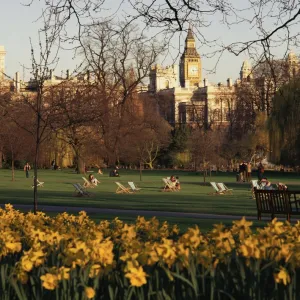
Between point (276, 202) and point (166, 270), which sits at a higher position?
point (166, 270)

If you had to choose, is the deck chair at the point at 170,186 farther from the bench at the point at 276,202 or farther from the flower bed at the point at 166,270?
the flower bed at the point at 166,270

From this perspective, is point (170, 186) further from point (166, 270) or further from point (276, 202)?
point (166, 270)

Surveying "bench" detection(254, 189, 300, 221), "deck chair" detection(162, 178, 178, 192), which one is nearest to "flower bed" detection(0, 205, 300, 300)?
"bench" detection(254, 189, 300, 221)

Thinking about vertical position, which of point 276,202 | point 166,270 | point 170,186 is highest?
point 166,270

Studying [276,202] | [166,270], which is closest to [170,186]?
[276,202]

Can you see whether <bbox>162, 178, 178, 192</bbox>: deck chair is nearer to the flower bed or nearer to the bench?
the bench

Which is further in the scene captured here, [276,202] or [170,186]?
[170,186]

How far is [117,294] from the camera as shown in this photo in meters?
7.22

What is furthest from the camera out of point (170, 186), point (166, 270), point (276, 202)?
point (170, 186)

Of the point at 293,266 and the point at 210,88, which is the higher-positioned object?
the point at 210,88

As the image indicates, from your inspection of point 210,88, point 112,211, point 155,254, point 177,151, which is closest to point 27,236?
point 155,254

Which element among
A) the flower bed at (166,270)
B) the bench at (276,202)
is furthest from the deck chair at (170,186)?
the flower bed at (166,270)

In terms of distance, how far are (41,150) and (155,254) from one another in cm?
7084

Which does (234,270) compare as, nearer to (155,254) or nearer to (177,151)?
(155,254)
